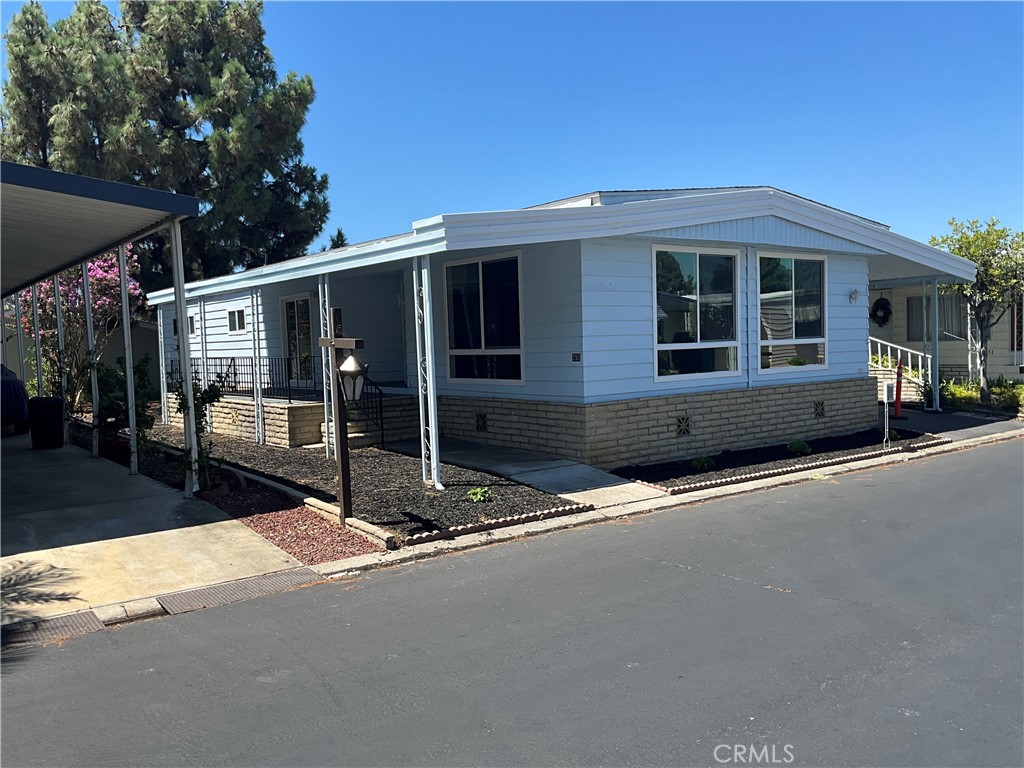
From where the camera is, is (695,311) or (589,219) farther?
(695,311)

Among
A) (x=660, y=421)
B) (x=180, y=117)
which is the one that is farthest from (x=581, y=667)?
(x=180, y=117)

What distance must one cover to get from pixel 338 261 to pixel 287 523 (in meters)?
4.25

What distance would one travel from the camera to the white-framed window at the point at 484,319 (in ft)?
37.3

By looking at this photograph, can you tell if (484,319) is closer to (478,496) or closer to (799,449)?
(478,496)

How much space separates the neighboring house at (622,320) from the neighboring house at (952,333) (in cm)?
587

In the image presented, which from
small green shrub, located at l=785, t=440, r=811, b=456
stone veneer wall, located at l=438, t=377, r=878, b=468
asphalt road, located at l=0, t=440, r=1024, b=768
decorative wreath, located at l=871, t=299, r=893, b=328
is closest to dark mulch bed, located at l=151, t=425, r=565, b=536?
asphalt road, located at l=0, t=440, r=1024, b=768

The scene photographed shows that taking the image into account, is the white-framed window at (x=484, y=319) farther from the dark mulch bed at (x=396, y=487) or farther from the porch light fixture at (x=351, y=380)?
the porch light fixture at (x=351, y=380)

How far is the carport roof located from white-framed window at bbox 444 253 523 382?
4644 millimetres

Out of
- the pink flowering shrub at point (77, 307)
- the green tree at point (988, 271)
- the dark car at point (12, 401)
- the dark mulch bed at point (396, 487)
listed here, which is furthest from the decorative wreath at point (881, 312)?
the dark car at point (12, 401)

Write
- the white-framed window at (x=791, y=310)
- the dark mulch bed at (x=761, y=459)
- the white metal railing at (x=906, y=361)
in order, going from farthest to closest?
the white metal railing at (x=906, y=361)
the white-framed window at (x=791, y=310)
the dark mulch bed at (x=761, y=459)

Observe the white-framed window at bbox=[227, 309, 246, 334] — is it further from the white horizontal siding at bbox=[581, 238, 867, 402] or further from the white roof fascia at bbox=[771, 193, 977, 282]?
the white roof fascia at bbox=[771, 193, 977, 282]

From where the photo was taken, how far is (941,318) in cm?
2070

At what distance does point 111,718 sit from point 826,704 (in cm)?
363

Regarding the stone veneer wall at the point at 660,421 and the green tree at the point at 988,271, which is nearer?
the stone veneer wall at the point at 660,421
